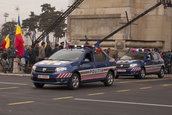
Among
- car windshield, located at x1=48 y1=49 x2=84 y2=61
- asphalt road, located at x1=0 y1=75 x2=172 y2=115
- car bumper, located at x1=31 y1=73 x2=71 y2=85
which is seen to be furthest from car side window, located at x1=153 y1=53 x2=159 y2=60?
asphalt road, located at x1=0 y1=75 x2=172 y2=115

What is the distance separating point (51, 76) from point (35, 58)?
37.1ft

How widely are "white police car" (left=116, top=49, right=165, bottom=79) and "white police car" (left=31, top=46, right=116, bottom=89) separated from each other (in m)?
5.97

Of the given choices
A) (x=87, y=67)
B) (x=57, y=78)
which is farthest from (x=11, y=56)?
(x=57, y=78)

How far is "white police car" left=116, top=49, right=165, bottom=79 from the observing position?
2700cm

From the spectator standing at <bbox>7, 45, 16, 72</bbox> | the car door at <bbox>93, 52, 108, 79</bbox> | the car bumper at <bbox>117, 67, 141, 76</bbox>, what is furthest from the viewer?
the spectator standing at <bbox>7, 45, 16, 72</bbox>

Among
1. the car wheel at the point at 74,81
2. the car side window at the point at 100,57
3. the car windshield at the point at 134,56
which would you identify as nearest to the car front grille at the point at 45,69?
the car wheel at the point at 74,81

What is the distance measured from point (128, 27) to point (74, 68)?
15746mm

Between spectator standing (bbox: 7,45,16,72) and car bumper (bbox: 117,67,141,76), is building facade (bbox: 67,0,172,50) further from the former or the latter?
spectator standing (bbox: 7,45,16,72)

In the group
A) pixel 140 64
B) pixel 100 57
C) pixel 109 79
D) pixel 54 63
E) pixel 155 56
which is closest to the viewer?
pixel 54 63

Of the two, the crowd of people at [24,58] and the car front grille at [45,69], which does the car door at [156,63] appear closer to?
the crowd of people at [24,58]

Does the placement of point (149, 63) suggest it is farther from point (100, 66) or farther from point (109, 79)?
point (100, 66)

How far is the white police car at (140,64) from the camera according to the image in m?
27.0

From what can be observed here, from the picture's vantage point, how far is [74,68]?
59.9 ft

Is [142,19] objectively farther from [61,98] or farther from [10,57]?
[61,98]
